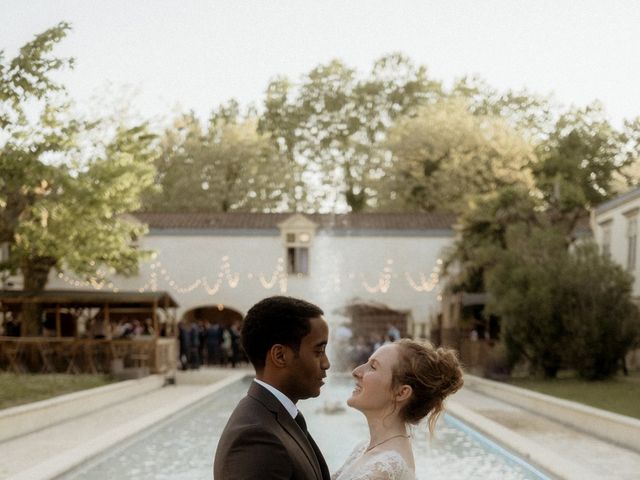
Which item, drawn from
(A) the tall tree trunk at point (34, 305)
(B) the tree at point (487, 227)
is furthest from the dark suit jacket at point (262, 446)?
(B) the tree at point (487, 227)

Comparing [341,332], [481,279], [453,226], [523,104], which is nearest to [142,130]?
[341,332]

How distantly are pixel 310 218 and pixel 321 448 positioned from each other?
99.6 ft

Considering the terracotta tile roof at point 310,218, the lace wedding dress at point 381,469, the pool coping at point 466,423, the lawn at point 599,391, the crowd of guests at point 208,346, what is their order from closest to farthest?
the lace wedding dress at point 381,469
the pool coping at point 466,423
the lawn at point 599,391
the crowd of guests at point 208,346
the terracotta tile roof at point 310,218

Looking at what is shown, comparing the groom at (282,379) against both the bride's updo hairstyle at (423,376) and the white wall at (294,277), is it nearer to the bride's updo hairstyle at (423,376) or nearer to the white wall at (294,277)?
the bride's updo hairstyle at (423,376)

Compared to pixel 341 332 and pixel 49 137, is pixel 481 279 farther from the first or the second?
pixel 49 137

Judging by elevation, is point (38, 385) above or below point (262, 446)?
below

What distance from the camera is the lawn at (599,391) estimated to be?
1680 cm

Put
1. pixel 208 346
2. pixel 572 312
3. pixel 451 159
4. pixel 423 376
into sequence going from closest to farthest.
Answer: pixel 423 376
pixel 572 312
pixel 208 346
pixel 451 159

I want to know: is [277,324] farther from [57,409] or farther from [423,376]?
[57,409]

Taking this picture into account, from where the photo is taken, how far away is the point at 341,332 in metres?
32.4

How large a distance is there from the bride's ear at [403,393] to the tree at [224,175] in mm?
49351

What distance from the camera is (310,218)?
43.3 m

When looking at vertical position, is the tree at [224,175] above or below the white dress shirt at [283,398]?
above

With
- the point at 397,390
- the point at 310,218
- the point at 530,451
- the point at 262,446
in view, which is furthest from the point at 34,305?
the point at 262,446
